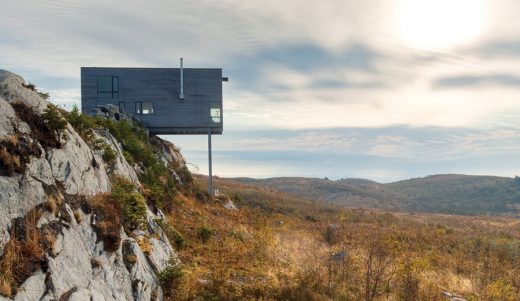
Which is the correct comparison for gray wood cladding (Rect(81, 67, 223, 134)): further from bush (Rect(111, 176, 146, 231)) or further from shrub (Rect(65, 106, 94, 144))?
bush (Rect(111, 176, 146, 231))

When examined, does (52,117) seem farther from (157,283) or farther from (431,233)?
(431,233)

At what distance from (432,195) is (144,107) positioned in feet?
408

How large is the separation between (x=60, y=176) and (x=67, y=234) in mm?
1865

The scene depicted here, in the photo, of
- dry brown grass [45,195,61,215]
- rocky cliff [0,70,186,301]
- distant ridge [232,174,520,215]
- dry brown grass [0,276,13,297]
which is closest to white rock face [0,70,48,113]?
rocky cliff [0,70,186,301]

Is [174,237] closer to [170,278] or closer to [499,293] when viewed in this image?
[170,278]

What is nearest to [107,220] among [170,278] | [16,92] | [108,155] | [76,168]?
[76,168]

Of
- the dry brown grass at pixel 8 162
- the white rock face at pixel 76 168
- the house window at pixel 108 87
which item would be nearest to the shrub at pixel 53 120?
the white rock face at pixel 76 168

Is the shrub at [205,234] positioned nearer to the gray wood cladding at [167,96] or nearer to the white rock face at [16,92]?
the white rock face at [16,92]

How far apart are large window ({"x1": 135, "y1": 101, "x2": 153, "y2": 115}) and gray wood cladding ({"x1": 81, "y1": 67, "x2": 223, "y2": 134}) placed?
0.86 feet

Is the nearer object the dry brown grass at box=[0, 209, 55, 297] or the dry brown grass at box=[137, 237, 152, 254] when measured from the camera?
the dry brown grass at box=[0, 209, 55, 297]

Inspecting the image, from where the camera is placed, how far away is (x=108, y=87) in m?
31.9

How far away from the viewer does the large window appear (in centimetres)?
Answer: 3212

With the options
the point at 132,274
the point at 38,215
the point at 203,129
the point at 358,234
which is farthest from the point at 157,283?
the point at 203,129

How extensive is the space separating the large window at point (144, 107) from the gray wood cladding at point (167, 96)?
26 centimetres
